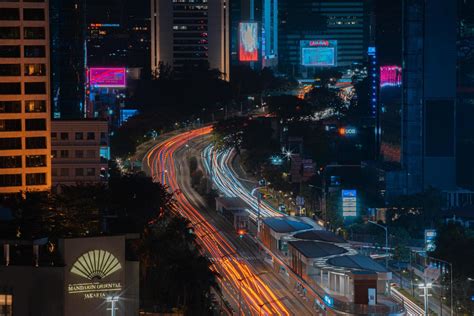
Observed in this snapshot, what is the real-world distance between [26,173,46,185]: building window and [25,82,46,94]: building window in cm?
402

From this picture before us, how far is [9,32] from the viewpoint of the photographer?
2408 inches

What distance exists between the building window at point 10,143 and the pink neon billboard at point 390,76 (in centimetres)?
3346

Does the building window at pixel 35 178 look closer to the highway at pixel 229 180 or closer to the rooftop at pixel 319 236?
the rooftop at pixel 319 236

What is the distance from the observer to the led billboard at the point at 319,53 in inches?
6255

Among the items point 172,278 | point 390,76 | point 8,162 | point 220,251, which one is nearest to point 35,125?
point 8,162

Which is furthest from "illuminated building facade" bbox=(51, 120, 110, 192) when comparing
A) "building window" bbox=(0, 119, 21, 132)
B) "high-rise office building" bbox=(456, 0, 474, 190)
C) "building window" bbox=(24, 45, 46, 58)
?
"high-rise office building" bbox=(456, 0, 474, 190)

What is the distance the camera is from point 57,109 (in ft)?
305

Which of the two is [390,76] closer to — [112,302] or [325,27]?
[112,302]

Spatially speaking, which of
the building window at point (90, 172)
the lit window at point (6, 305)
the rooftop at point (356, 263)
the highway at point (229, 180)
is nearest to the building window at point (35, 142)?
the building window at point (90, 172)

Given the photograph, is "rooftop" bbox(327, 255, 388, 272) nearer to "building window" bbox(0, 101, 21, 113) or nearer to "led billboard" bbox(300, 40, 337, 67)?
"building window" bbox(0, 101, 21, 113)

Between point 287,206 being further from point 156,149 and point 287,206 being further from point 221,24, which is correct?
point 221,24

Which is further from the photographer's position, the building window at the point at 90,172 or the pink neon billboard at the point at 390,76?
the pink neon billboard at the point at 390,76

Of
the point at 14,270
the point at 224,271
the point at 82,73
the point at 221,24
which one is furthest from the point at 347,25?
the point at 14,270

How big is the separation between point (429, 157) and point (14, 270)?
51910 mm
